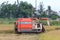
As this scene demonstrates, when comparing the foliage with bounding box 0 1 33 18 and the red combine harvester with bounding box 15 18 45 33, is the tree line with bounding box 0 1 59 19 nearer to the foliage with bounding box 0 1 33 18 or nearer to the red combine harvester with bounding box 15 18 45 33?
the foliage with bounding box 0 1 33 18

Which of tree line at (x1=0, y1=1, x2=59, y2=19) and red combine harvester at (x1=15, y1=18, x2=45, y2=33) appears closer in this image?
red combine harvester at (x1=15, y1=18, x2=45, y2=33)

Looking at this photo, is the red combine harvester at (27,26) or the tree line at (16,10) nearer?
the red combine harvester at (27,26)

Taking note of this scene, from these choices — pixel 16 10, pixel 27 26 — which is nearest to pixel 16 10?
pixel 16 10

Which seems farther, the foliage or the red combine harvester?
the foliage

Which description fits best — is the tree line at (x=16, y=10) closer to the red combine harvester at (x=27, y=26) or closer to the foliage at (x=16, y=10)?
the foliage at (x=16, y=10)

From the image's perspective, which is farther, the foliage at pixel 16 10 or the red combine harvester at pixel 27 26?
the foliage at pixel 16 10

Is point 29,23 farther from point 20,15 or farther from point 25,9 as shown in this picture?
point 25,9

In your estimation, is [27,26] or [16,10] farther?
[16,10]

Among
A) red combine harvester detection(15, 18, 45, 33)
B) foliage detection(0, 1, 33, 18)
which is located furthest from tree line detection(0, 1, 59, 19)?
red combine harvester detection(15, 18, 45, 33)

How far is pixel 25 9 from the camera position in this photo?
6606 cm

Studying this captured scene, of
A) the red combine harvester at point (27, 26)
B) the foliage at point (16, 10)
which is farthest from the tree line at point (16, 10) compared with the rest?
the red combine harvester at point (27, 26)

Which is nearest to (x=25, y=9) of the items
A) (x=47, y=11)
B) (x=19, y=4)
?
(x=19, y=4)

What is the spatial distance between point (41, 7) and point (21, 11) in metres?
15.0

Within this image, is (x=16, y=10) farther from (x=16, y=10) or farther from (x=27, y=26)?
(x=27, y=26)
